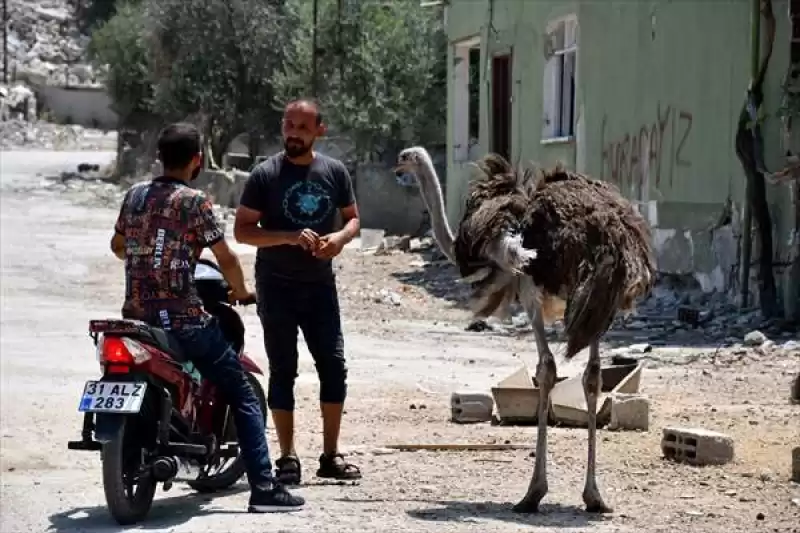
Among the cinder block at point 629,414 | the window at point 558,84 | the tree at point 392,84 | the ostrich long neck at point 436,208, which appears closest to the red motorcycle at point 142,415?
the ostrich long neck at point 436,208

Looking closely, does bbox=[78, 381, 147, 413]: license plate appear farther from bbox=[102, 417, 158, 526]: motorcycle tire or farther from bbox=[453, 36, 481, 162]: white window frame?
bbox=[453, 36, 481, 162]: white window frame

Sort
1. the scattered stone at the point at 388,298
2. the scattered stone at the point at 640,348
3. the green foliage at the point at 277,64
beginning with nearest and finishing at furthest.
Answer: the scattered stone at the point at 640,348 → the scattered stone at the point at 388,298 → the green foliage at the point at 277,64

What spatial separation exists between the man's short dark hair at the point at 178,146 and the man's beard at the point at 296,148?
64cm

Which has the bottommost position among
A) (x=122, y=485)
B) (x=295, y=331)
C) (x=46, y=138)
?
(x=122, y=485)

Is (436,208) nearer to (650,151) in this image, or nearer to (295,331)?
(295,331)

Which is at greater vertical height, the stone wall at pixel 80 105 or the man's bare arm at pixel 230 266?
the stone wall at pixel 80 105

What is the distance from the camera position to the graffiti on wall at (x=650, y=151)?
55.8 ft

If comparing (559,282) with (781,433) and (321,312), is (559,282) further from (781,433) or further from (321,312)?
(781,433)

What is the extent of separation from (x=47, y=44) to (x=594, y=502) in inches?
3400

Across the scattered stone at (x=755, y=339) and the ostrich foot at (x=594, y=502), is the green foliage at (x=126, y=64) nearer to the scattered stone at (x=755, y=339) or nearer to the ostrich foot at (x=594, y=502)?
the scattered stone at (x=755, y=339)

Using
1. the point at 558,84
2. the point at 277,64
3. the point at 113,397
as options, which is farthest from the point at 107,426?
the point at 277,64

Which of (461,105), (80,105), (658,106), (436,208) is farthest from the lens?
(80,105)

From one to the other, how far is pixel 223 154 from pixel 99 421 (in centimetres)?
3693

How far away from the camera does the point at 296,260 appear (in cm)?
768
